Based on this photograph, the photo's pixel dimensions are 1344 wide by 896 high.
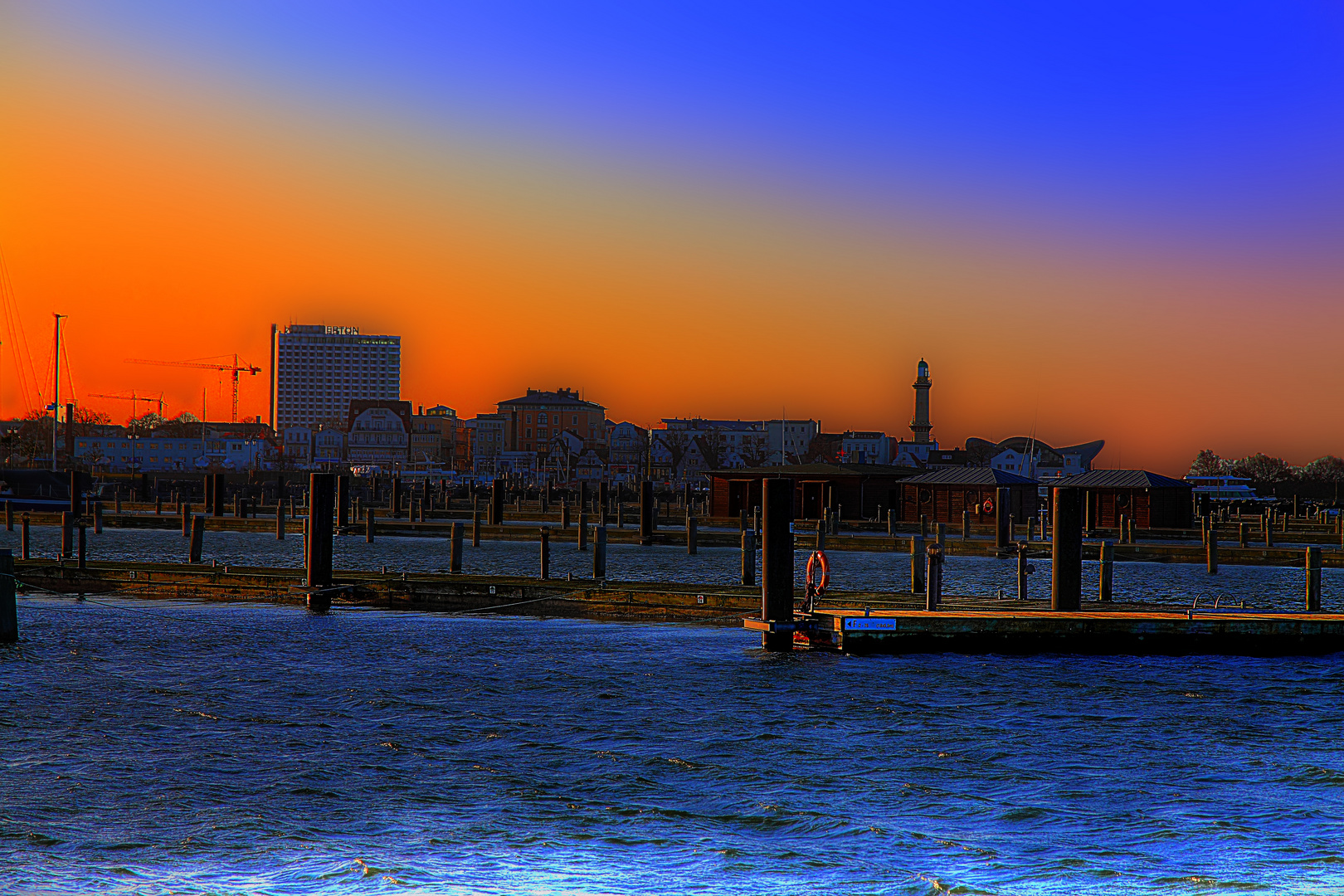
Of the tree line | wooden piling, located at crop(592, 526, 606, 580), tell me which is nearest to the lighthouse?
the tree line

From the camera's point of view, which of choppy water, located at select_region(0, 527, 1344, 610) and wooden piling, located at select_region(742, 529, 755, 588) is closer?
wooden piling, located at select_region(742, 529, 755, 588)

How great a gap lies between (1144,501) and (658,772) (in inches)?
2044

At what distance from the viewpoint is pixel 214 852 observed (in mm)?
11266

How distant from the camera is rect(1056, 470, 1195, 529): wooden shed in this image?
199ft

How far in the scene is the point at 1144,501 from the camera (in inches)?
2395

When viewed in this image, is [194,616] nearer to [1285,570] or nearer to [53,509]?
[1285,570]

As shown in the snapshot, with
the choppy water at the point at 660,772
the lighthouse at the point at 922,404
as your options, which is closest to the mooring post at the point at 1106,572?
the choppy water at the point at 660,772

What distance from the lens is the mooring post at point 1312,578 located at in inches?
1046

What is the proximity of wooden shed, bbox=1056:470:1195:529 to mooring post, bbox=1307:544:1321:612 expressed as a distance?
109ft

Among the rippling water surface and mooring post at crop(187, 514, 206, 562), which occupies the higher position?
mooring post at crop(187, 514, 206, 562)

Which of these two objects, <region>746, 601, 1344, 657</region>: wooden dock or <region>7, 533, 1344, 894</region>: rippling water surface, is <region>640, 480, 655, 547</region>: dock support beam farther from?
<region>746, 601, 1344, 657</region>: wooden dock

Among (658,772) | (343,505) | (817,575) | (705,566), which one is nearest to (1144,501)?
(705,566)

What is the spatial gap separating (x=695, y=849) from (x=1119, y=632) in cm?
1339

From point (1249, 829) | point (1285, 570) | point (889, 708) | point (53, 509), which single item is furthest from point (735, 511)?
point (1249, 829)
